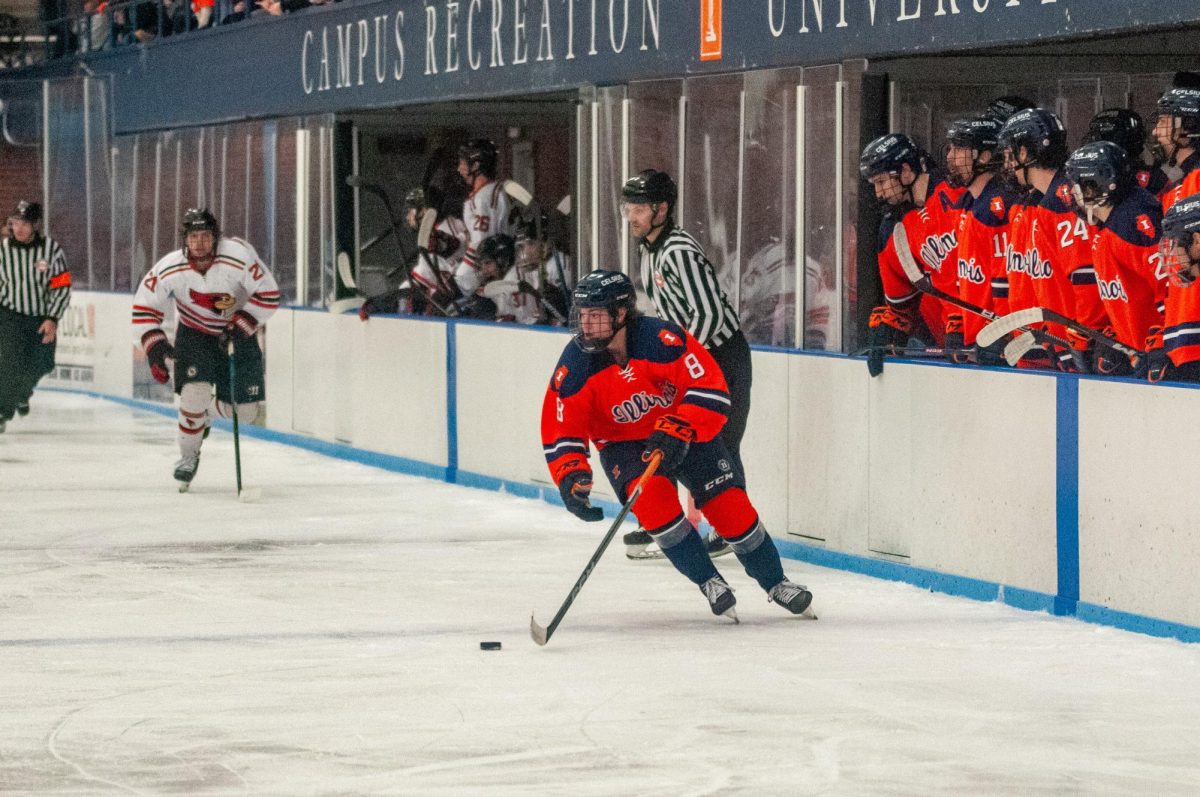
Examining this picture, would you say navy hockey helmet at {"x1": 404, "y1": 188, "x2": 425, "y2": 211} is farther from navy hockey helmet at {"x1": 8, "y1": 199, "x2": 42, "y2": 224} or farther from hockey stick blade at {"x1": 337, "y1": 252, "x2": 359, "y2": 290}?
navy hockey helmet at {"x1": 8, "y1": 199, "x2": 42, "y2": 224}

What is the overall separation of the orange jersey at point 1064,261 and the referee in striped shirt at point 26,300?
400 inches

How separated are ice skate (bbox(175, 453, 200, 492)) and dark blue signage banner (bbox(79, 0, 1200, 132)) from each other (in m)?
2.91

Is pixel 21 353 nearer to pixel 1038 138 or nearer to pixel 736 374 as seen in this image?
pixel 736 374

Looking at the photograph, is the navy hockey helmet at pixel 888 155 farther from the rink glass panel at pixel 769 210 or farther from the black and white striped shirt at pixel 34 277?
the black and white striped shirt at pixel 34 277

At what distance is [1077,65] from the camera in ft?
34.6

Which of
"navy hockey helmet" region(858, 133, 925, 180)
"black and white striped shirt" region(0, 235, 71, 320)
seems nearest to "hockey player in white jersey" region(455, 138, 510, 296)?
"black and white striped shirt" region(0, 235, 71, 320)

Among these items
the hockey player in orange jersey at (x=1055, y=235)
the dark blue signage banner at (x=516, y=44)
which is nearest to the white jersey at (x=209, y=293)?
the dark blue signage banner at (x=516, y=44)

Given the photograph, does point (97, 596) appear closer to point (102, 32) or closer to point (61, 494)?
point (61, 494)

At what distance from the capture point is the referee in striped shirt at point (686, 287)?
9.71m

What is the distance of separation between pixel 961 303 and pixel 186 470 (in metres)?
5.35

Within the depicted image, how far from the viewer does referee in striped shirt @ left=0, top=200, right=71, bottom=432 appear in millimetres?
17094

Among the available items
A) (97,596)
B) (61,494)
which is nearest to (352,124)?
(61,494)

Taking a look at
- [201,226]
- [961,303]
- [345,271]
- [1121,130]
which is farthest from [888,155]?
[345,271]

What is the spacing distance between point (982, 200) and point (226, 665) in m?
3.82
